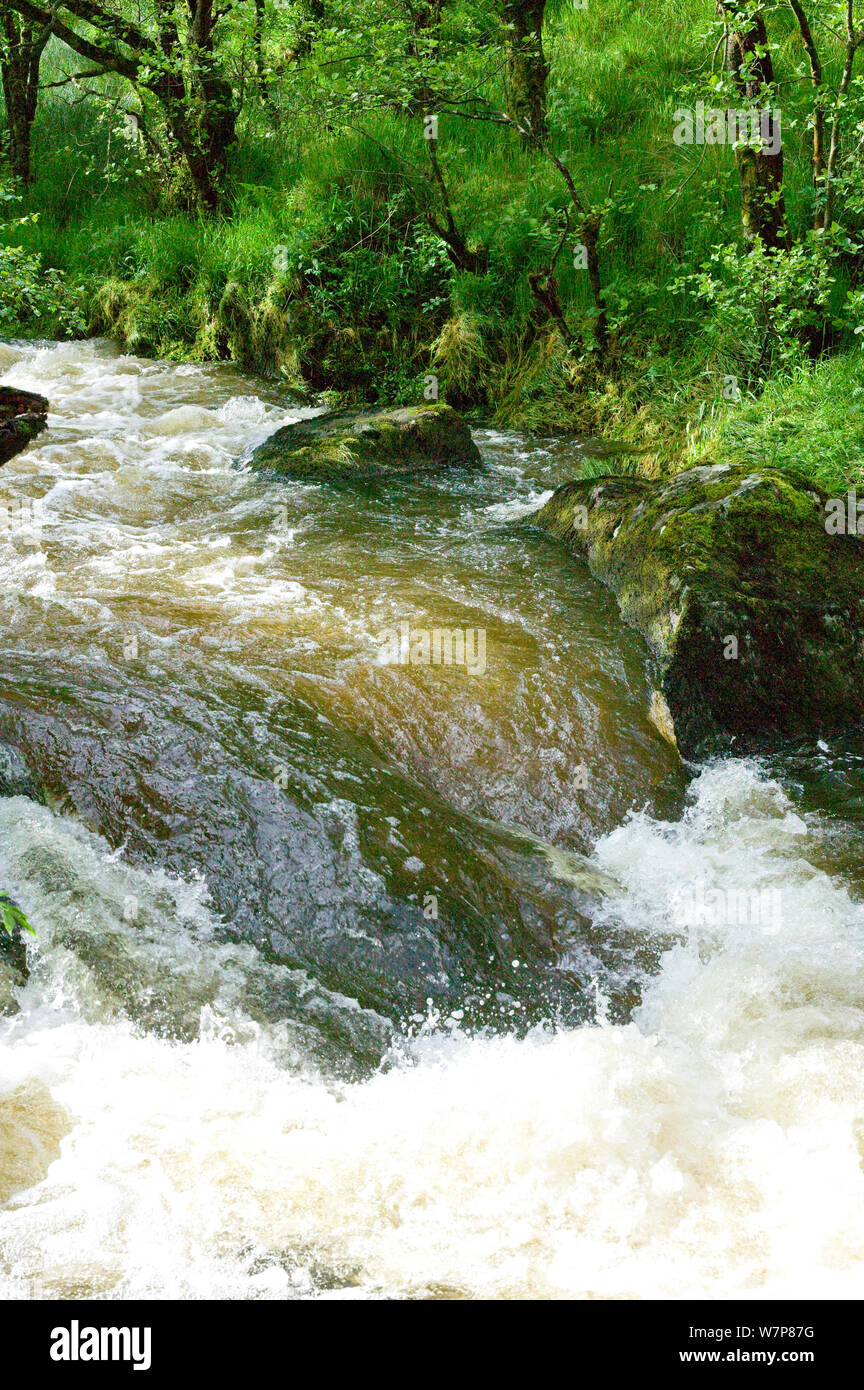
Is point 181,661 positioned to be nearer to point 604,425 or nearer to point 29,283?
point 29,283

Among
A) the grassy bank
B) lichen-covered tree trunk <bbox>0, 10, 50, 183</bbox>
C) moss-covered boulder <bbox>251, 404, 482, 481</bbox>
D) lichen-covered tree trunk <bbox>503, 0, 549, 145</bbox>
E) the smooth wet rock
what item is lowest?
the smooth wet rock

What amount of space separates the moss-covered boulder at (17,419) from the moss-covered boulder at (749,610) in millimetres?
4955

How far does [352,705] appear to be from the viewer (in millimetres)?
4656

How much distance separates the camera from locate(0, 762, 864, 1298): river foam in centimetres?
242

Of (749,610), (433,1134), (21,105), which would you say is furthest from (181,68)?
(433,1134)

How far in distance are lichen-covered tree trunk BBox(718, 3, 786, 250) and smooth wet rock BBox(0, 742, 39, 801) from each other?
20.8 ft

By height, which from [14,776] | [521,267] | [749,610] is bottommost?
[14,776]

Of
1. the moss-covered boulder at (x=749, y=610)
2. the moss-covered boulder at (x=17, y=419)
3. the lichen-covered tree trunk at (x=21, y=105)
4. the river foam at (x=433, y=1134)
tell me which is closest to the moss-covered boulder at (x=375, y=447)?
the moss-covered boulder at (x=17, y=419)

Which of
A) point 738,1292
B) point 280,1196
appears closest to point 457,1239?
point 280,1196

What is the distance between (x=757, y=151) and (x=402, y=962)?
22.8ft

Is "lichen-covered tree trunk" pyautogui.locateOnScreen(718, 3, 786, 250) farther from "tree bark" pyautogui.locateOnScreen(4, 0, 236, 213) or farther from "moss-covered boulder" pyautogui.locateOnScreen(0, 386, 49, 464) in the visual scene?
"tree bark" pyautogui.locateOnScreen(4, 0, 236, 213)

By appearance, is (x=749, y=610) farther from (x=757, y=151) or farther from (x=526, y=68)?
(x=526, y=68)

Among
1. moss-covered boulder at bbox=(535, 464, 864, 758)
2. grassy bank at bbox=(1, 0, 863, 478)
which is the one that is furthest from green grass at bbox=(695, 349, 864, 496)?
moss-covered boulder at bbox=(535, 464, 864, 758)

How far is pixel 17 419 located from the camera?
7723mm
